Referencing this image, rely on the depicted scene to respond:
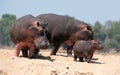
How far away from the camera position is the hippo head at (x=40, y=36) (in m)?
11.4

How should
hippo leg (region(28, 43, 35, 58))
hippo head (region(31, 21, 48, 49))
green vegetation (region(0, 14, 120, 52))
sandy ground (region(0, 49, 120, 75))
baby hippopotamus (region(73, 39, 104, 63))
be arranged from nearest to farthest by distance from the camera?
sandy ground (region(0, 49, 120, 75)) < hippo head (region(31, 21, 48, 49)) < hippo leg (region(28, 43, 35, 58)) < baby hippopotamus (region(73, 39, 104, 63)) < green vegetation (region(0, 14, 120, 52))

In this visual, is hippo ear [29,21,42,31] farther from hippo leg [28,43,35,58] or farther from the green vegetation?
the green vegetation

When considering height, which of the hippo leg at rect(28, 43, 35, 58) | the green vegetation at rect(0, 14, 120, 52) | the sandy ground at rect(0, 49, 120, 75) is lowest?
the sandy ground at rect(0, 49, 120, 75)

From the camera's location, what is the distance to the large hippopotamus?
1355 cm

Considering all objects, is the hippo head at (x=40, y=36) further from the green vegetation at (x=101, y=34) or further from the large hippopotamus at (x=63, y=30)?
the green vegetation at (x=101, y=34)

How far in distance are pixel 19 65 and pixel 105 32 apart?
156 feet

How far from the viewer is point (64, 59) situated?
12297 millimetres

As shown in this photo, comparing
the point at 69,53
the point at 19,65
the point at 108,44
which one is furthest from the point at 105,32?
the point at 19,65

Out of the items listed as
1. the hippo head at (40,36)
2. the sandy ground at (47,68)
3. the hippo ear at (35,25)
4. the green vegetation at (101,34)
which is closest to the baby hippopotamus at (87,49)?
the sandy ground at (47,68)

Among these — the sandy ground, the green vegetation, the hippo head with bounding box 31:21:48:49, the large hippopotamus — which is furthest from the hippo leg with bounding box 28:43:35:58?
the green vegetation

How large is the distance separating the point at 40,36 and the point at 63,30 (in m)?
2.35

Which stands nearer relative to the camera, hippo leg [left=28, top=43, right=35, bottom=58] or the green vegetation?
hippo leg [left=28, top=43, right=35, bottom=58]

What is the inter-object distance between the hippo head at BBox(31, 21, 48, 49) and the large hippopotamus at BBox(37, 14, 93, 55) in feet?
6.38

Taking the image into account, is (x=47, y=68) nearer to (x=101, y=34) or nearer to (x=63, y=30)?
(x=63, y=30)
